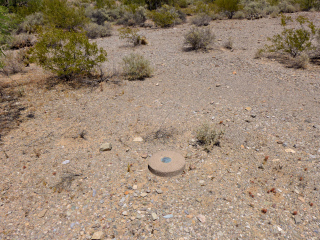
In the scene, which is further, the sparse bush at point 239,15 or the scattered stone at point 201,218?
the sparse bush at point 239,15

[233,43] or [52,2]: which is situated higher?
[52,2]

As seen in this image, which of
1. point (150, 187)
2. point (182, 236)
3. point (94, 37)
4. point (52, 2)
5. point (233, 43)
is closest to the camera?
point (182, 236)

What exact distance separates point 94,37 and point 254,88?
10.4 m

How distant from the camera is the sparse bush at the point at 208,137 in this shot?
164 inches

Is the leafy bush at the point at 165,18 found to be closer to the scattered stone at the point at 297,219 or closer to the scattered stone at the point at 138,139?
the scattered stone at the point at 138,139

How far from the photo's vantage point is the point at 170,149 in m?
4.20

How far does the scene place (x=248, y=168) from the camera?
3703 millimetres

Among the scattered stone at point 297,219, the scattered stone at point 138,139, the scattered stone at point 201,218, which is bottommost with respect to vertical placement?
the scattered stone at point 297,219

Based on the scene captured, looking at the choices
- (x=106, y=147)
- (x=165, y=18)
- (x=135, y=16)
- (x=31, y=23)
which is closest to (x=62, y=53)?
(x=106, y=147)

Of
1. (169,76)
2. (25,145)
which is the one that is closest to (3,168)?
(25,145)

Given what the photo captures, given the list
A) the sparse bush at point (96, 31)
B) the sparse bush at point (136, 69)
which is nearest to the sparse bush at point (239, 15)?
the sparse bush at point (96, 31)

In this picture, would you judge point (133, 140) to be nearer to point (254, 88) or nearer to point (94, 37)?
point (254, 88)

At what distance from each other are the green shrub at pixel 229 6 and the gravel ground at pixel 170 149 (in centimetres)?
1033

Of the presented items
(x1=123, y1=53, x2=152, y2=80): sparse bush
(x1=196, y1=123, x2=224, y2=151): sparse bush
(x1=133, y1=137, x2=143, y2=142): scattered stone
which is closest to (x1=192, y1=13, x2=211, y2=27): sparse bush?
(x1=123, y1=53, x2=152, y2=80): sparse bush
